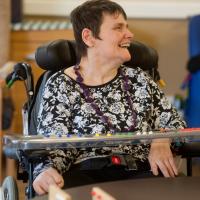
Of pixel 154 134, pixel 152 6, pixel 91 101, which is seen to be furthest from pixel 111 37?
pixel 152 6

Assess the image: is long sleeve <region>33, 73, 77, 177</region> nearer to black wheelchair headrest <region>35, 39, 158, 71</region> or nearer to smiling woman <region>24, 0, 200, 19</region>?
black wheelchair headrest <region>35, 39, 158, 71</region>

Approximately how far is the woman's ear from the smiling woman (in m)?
1.87

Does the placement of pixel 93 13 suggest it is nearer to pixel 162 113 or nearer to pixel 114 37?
pixel 114 37

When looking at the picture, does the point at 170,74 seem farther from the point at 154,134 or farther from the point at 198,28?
the point at 154,134

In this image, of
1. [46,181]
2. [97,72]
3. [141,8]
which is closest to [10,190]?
[46,181]

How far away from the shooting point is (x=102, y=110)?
168cm

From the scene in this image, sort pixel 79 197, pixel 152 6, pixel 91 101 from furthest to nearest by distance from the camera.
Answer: pixel 152 6 < pixel 91 101 < pixel 79 197

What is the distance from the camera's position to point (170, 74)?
3801mm

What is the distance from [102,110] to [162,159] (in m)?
0.27

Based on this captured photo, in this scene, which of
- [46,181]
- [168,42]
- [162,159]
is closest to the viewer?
[46,181]

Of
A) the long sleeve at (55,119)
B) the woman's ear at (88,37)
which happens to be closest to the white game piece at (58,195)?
the long sleeve at (55,119)

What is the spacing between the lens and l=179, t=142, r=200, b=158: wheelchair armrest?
5.41ft

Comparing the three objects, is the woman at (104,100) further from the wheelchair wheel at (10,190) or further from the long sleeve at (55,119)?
the wheelchair wheel at (10,190)

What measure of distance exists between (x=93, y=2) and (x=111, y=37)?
143 mm
